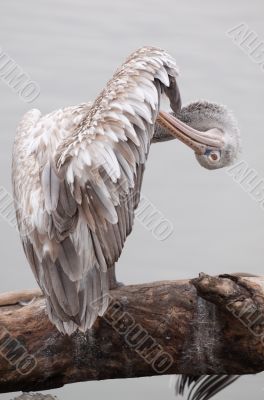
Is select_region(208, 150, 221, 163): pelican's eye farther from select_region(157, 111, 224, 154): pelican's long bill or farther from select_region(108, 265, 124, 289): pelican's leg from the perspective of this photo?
select_region(108, 265, 124, 289): pelican's leg

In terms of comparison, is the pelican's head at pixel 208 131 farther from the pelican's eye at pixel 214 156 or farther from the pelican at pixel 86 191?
the pelican at pixel 86 191

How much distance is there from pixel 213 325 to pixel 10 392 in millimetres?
1020

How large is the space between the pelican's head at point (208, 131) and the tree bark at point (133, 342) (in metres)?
1.63

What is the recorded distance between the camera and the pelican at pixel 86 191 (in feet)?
13.0

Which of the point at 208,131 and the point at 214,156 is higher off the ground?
the point at 208,131

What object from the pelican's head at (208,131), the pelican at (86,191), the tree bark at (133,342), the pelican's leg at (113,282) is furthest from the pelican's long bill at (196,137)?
the tree bark at (133,342)

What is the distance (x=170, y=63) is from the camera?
4.76 m

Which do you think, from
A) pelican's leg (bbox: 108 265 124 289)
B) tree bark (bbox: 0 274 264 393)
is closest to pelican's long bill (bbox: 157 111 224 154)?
pelican's leg (bbox: 108 265 124 289)

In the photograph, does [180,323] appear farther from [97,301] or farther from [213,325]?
[97,301]

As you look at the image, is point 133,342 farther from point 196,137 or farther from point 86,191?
point 196,137

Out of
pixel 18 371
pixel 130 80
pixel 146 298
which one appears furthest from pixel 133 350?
pixel 130 80

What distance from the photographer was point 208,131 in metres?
6.02

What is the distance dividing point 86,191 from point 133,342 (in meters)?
0.79

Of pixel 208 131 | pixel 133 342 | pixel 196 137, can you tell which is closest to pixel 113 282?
pixel 133 342
